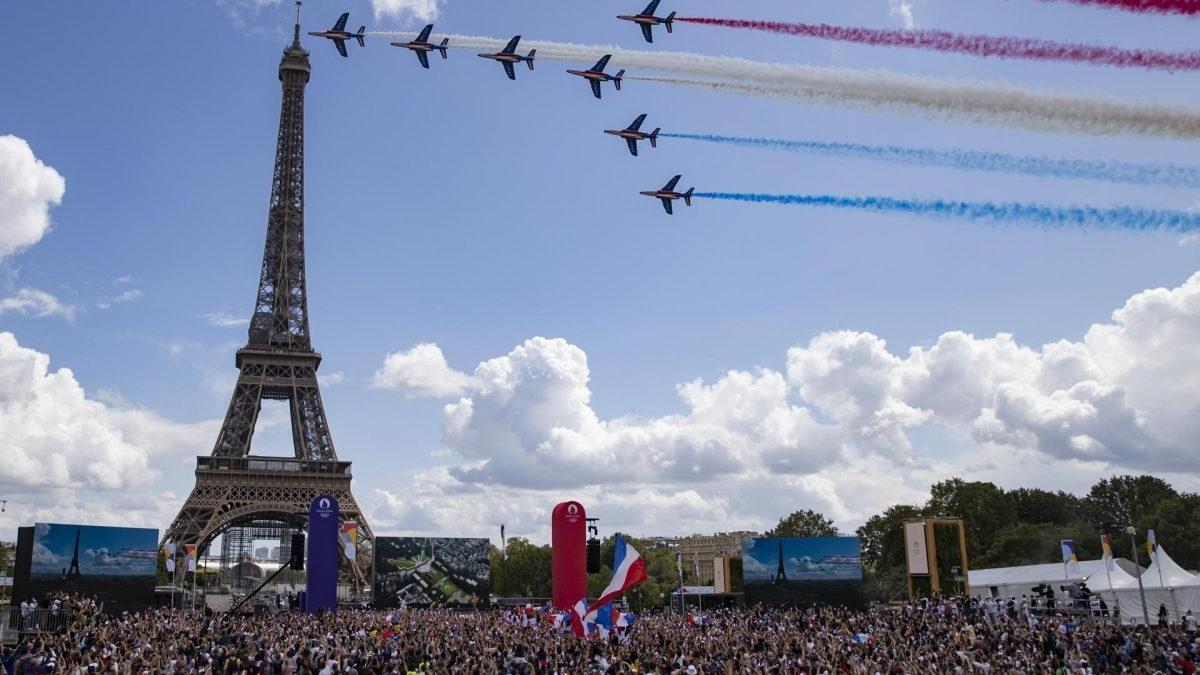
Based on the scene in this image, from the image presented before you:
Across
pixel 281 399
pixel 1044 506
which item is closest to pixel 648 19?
pixel 281 399

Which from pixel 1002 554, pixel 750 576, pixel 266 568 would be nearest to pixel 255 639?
pixel 750 576

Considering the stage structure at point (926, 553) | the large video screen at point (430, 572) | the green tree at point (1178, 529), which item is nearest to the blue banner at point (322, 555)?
the large video screen at point (430, 572)

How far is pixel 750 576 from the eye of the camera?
199 ft

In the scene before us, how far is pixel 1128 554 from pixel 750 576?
58.5 m

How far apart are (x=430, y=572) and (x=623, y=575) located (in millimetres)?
33105

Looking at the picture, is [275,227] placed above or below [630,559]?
above

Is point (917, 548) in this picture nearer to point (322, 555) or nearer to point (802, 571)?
point (802, 571)

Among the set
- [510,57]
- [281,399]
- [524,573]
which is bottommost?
[524,573]

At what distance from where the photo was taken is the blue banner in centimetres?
4606

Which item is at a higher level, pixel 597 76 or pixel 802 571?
pixel 597 76

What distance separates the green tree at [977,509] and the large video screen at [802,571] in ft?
141

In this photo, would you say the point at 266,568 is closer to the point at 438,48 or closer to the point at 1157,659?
the point at 438,48

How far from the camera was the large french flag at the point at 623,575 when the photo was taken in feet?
106

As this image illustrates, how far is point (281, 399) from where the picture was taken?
94188 millimetres
